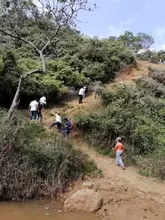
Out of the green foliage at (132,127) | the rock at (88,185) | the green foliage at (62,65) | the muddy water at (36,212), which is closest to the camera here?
the muddy water at (36,212)

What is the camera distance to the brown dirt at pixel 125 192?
14.0m

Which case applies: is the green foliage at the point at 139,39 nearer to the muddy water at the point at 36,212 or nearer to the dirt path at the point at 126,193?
the dirt path at the point at 126,193

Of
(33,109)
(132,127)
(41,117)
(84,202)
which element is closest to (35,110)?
(33,109)

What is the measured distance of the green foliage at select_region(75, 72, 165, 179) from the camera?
18812mm

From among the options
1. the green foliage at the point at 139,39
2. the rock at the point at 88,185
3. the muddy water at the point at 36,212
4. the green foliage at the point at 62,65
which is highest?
the green foliage at the point at 139,39

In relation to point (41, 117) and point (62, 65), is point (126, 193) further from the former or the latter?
point (62, 65)

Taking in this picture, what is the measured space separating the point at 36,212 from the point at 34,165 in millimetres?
2254

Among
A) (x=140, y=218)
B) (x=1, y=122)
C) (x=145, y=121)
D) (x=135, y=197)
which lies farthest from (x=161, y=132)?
(x=1, y=122)

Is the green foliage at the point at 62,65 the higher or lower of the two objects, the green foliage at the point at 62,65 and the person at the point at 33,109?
the higher

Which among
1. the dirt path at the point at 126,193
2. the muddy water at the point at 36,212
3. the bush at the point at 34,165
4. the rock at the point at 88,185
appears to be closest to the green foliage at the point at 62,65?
the dirt path at the point at 126,193

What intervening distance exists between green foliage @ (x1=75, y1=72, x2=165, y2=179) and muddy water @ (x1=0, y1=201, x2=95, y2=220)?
16.8 feet

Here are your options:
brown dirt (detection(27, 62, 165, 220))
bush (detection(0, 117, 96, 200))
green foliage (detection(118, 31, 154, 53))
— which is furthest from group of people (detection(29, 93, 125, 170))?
green foliage (detection(118, 31, 154, 53))

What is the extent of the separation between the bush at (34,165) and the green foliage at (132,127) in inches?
110

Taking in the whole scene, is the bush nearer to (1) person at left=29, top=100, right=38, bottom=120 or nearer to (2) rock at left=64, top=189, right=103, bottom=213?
(2) rock at left=64, top=189, right=103, bottom=213
